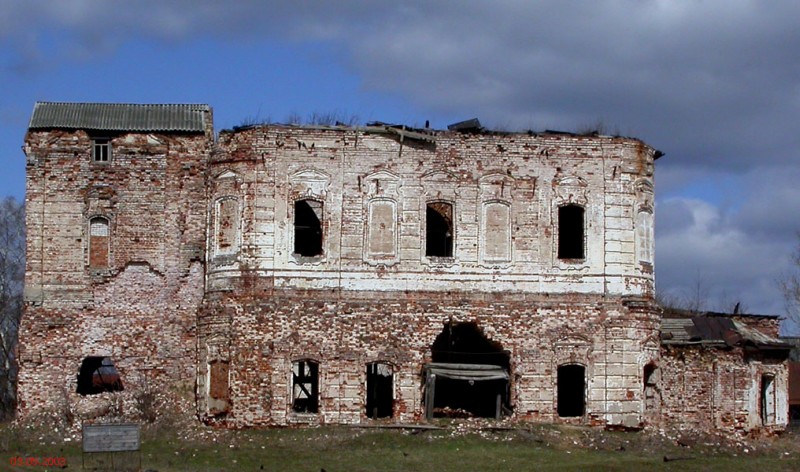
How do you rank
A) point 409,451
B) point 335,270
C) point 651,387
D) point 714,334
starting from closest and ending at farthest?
point 409,451, point 335,270, point 651,387, point 714,334

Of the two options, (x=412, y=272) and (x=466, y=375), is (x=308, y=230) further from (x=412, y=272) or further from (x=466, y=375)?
(x=466, y=375)

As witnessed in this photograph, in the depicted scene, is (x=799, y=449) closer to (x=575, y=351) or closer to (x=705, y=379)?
(x=705, y=379)

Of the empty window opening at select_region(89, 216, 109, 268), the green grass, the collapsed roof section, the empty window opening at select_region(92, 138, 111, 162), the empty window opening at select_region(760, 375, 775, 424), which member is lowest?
the green grass

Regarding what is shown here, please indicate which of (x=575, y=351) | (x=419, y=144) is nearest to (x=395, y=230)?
(x=419, y=144)

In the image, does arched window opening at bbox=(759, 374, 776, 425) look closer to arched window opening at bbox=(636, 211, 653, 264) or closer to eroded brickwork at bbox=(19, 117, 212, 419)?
arched window opening at bbox=(636, 211, 653, 264)

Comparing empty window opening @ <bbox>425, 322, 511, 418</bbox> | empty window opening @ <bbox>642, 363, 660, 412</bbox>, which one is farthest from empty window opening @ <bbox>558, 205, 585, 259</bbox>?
empty window opening @ <bbox>642, 363, 660, 412</bbox>

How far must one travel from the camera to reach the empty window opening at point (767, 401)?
113 ft

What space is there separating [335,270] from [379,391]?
4.96 m

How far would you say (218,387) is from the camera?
104 ft

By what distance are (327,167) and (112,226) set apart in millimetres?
5763

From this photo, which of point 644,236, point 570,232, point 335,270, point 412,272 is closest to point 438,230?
point 412,272

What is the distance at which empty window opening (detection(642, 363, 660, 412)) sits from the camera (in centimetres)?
3303

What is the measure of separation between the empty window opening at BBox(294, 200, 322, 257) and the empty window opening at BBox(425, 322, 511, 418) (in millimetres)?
4031

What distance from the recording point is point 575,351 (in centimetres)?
3231
